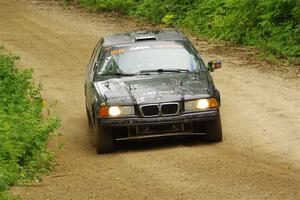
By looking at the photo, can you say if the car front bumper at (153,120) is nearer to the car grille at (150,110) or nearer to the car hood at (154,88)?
the car grille at (150,110)

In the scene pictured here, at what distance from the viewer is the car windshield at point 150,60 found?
12859 mm

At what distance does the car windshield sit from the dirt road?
3.94ft

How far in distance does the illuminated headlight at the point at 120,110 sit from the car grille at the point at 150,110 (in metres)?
0.18

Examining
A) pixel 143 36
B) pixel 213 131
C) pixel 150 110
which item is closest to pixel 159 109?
pixel 150 110

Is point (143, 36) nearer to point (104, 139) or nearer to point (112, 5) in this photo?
point (104, 139)

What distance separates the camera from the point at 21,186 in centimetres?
992

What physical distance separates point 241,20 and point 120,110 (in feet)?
38.7

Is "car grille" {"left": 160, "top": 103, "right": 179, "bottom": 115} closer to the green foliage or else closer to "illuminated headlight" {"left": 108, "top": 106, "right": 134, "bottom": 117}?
"illuminated headlight" {"left": 108, "top": 106, "right": 134, "bottom": 117}

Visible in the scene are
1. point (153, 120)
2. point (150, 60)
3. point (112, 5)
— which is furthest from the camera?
point (112, 5)

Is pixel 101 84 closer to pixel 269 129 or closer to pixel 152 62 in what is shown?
pixel 152 62

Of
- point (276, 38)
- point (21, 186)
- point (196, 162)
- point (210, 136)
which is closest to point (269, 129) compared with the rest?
point (210, 136)

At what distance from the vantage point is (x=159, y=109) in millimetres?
11688

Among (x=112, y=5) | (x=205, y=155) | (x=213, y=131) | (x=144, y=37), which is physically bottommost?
(x=205, y=155)

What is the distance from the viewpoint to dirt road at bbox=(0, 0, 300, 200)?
954cm
